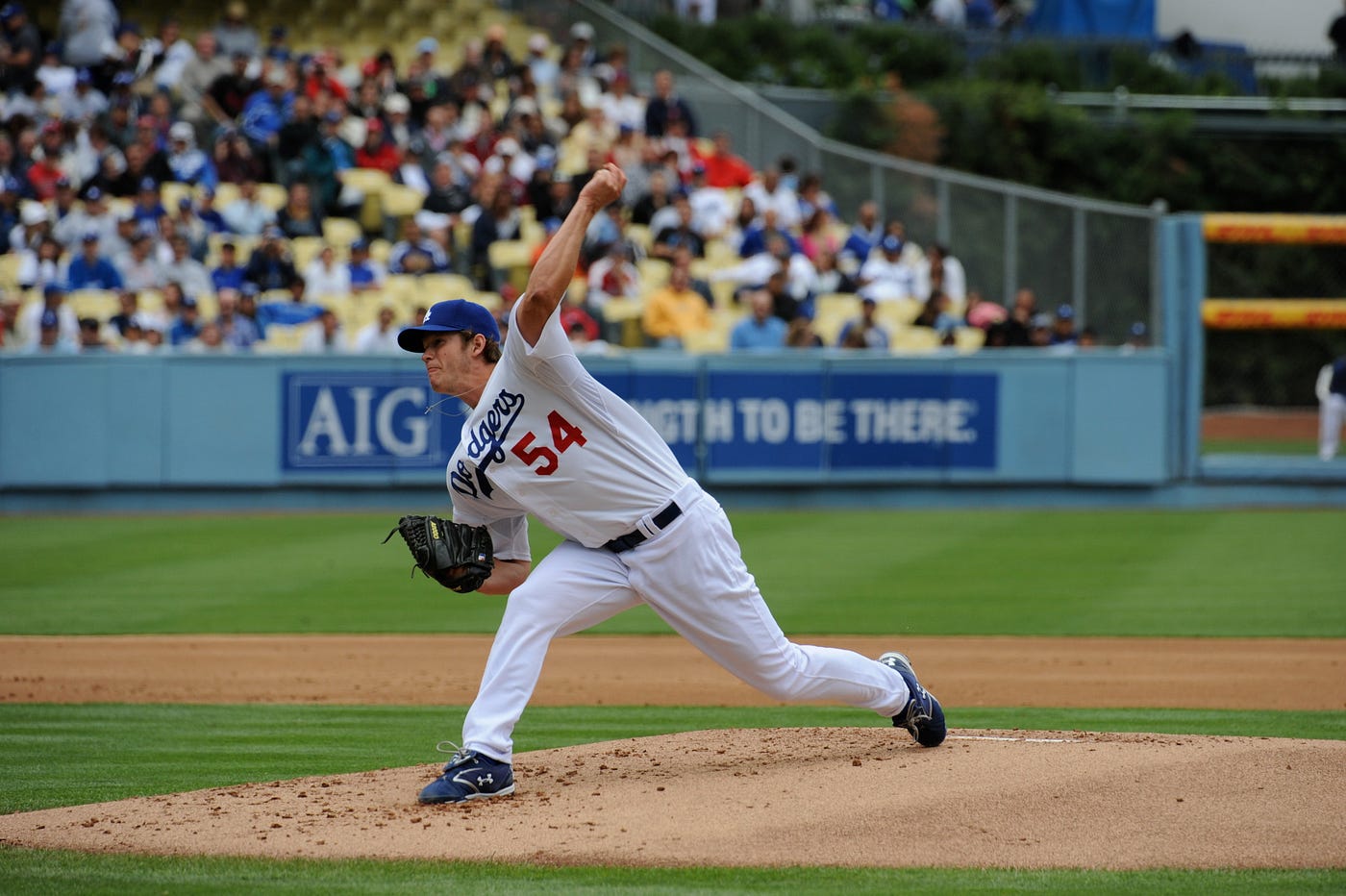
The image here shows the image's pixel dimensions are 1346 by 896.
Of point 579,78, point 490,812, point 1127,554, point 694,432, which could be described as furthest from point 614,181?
point 579,78

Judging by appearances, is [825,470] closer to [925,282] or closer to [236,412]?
[925,282]

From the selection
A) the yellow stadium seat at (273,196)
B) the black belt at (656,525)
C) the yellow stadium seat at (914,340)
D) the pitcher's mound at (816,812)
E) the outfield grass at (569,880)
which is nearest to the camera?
the outfield grass at (569,880)

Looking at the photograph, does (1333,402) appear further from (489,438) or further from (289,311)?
(489,438)

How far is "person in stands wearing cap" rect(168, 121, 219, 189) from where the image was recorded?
1864 centimetres

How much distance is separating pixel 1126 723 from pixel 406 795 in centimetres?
346

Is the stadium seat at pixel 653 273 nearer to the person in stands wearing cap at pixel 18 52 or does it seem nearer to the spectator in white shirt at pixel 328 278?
the spectator in white shirt at pixel 328 278

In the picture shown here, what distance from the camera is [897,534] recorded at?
15039mm

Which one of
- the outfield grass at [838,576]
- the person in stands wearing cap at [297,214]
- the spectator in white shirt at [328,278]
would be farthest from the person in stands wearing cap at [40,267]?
the outfield grass at [838,576]

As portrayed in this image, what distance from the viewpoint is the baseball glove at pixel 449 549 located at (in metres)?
5.49

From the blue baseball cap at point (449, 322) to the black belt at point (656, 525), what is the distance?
782 millimetres

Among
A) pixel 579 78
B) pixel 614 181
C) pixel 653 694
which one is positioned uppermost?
pixel 579 78

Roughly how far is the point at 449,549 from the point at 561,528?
1.23 feet

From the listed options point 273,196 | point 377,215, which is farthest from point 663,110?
point 273,196

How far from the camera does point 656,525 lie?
5.39 m
